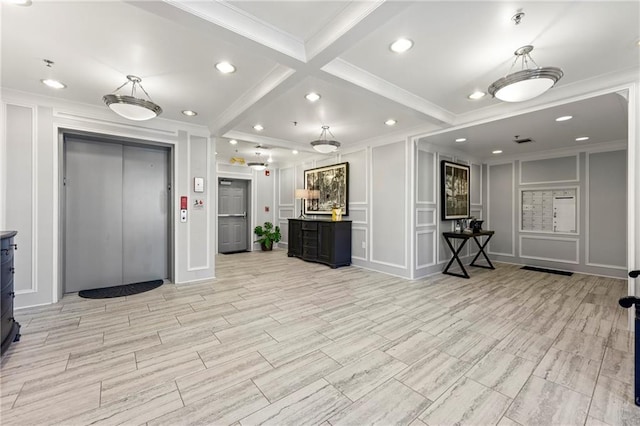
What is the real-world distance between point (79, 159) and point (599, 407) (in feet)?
19.7

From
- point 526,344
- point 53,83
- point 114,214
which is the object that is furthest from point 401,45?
point 114,214

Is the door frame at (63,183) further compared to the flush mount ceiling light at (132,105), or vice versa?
the door frame at (63,183)

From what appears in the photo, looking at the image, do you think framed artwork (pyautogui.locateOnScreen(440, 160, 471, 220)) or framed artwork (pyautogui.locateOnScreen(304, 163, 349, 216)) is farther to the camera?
framed artwork (pyautogui.locateOnScreen(304, 163, 349, 216))

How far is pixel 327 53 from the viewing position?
212 centimetres

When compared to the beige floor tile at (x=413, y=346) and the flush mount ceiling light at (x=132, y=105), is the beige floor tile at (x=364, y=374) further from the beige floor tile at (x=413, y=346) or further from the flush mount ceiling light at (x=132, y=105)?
the flush mount ceiling light at (x=132, y=105)

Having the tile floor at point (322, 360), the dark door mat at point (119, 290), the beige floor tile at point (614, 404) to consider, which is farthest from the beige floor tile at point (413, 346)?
the dark door mat at point (119, 290)

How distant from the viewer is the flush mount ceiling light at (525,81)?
209 centimetres

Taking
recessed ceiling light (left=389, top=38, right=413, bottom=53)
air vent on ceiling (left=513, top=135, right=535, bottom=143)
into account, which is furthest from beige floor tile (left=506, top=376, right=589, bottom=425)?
air vent on ceiling (left=513, top=135, right=535, bottom=143)

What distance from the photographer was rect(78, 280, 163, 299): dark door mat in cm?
371

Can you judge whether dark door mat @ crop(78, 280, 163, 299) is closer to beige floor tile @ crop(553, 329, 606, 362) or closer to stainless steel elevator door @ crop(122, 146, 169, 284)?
stainless steel elevator door @ crop(122, 146, 169, 284)

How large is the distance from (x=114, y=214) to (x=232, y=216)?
146 inches

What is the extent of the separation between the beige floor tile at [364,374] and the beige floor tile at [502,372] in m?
0.55

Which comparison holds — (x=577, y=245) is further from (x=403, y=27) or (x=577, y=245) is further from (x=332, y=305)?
(x=403, y=27)

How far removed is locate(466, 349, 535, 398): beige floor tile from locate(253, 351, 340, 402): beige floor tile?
3.50ft
